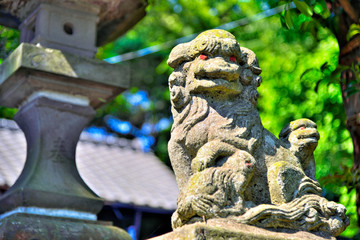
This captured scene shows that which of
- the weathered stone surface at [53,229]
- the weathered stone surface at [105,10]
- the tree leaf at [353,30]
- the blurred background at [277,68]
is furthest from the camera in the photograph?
the weathered stone surface at [105,10]

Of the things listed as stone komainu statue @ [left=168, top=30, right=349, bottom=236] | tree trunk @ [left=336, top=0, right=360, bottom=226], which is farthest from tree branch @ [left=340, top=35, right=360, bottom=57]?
stone komainu statue @ [left=168, top=30, right=349, bottom=236]

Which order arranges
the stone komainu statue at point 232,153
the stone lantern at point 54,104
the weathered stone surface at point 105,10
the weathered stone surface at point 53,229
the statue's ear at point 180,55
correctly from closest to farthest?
the stone komainu statue at point 232,153
the statue's ear at point 180,55
the weathered stone surface at point 53,229
the stone lantern at point 54,104
the weathered stone surface at point 105,10

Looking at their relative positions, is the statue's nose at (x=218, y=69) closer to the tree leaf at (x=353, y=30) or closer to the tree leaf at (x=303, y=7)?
the tree leaf at (x=303, y=7)

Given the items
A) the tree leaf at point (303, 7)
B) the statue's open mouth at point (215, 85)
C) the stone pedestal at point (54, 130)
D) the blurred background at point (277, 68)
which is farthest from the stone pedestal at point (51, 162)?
the tree leaf at point (303, 7)

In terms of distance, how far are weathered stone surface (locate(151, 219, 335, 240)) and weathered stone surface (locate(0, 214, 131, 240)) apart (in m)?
1.58

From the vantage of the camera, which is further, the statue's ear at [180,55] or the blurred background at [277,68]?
the blurred background at [277,68]

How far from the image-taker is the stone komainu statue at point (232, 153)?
283cm

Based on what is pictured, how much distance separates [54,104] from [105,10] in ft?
4.44

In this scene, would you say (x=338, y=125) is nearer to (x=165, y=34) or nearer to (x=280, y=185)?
(x=280, y=185)

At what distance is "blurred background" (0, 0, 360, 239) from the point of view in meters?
4.94

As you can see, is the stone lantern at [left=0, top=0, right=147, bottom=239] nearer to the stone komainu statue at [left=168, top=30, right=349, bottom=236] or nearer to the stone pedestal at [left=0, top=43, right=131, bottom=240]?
the stone pedestal at [left=0, top=43, right=131, bottom=240]

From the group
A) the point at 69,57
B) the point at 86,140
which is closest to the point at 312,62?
the point at 69,57

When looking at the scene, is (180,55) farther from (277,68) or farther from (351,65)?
(277,68)

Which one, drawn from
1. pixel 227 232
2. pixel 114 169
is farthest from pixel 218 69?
pixel 114 169
